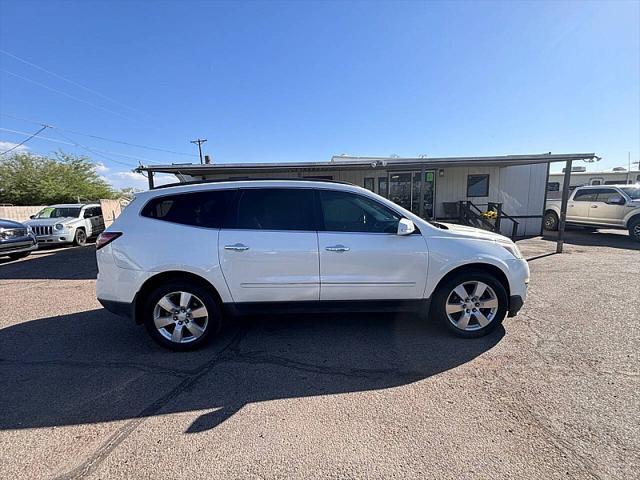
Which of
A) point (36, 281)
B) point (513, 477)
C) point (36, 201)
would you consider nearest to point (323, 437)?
point (513, 477)

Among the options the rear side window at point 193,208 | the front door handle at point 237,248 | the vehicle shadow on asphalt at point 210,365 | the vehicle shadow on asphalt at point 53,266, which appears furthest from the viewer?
the vehicle shadow on asphalt at point 53,266

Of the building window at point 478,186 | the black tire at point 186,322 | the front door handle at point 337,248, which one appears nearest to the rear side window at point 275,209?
the front door handle at point 337,248

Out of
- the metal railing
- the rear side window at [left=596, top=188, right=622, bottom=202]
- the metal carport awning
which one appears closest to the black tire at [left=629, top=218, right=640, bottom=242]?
the rear side window at [left=596, top=188, right=622, bottom=202]

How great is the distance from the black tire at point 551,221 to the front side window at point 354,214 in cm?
1306

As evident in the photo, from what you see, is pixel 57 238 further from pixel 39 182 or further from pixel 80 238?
pixel 39 182

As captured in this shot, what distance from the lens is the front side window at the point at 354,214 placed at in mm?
3422

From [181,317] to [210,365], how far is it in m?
0.63

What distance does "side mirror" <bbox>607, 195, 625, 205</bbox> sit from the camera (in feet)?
35.0

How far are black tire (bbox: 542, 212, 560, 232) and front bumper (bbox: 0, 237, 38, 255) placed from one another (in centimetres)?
1857

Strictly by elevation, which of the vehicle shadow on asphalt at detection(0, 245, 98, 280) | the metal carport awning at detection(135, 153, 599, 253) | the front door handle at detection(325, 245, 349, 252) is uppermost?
the metal carport awning at detection(135, 153, 599, 253)

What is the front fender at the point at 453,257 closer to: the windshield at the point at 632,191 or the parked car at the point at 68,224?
the windshield at the point at 632,191

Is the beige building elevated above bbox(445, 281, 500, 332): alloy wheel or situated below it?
above

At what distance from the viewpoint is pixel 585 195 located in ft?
39.5

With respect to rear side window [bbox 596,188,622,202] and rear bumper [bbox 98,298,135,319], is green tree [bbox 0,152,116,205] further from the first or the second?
rear side window [bbox 596,188,622,202]
